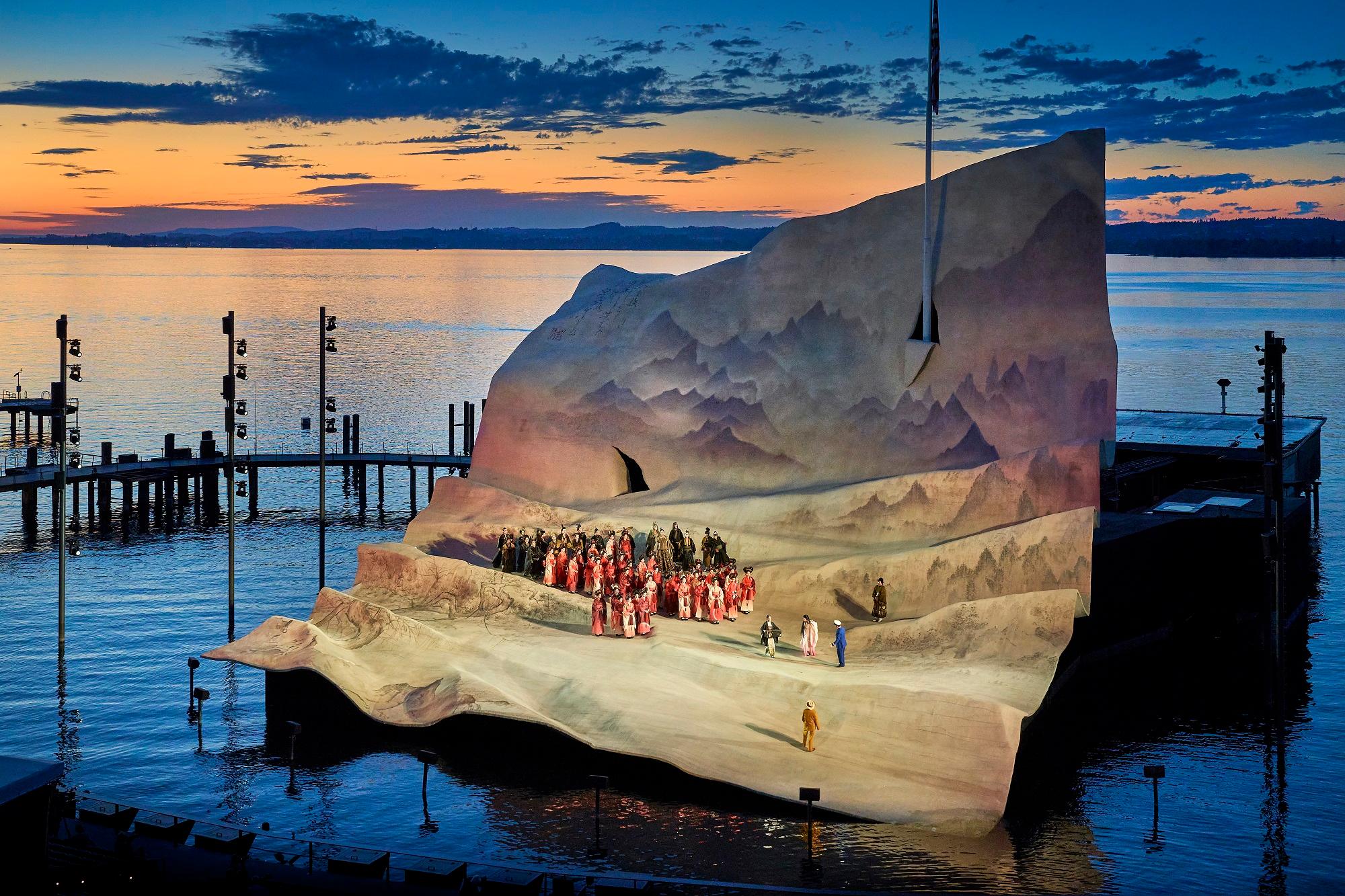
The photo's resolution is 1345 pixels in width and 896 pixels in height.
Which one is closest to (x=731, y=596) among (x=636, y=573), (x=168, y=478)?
(x=636, y=573)

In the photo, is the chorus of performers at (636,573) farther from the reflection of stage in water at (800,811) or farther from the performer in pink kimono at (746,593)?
the reflection of stage in water at (800,811)

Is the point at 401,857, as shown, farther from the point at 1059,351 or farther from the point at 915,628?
the point at 1059,351

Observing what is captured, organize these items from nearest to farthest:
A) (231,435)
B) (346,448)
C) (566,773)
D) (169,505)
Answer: (566,773), (231,435), (169,505), (346,448)

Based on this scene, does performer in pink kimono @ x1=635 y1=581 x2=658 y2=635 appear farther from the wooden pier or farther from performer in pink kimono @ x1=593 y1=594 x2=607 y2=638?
the wooden pier

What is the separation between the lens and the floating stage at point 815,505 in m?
27.2

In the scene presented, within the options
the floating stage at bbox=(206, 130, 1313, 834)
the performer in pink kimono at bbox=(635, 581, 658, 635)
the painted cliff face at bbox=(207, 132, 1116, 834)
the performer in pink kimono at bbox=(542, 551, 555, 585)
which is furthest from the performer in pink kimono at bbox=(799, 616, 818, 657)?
the performer in pink kimono at bbox=(542, 551, 555, 585)

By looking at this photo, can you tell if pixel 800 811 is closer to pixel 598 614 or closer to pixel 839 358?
pixel 598 614

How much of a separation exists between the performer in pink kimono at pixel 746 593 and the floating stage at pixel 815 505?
0.34 meters

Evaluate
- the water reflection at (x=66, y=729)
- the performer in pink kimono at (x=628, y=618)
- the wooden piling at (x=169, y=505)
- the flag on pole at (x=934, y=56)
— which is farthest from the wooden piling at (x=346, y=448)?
the flag on pole at (x=934, y=56)

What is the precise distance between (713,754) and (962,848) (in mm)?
4781

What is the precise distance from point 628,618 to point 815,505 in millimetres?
5955

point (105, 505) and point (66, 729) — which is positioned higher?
point (105, 505)

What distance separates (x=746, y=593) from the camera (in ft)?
111

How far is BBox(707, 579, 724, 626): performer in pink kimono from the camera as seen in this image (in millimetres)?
33125
